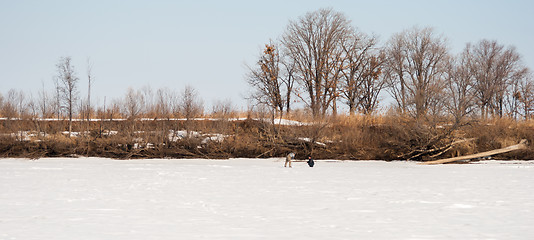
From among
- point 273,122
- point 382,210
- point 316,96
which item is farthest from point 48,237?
point 316,96

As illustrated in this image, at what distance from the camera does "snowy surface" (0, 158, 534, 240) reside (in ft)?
26.2

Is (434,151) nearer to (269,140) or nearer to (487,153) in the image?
(487,153)

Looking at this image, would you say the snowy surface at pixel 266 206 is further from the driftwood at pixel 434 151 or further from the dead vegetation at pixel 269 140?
the dead vegetation at pixel 269 140

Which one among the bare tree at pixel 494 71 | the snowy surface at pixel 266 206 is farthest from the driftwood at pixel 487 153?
the bare tree at pixel 494 71

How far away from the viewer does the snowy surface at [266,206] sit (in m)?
8.00

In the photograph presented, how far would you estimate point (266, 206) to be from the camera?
34.7 ft

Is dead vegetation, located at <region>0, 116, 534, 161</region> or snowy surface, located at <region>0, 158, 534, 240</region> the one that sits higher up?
dead vegetation, located at <region>0, 116, 534, 161</region>

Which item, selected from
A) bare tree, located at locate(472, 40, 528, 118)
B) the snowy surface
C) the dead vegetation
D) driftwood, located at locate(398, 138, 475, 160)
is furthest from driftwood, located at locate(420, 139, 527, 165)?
bare tree, located at locate(472, 40, 528, 118)

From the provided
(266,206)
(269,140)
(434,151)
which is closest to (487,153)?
(434,151)

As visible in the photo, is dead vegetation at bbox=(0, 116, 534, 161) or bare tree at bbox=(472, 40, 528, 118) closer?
dead vegetation at bbox=(0, 116, 534, 161)

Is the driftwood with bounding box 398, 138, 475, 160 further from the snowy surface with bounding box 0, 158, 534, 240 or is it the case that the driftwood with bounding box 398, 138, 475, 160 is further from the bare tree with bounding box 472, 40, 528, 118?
the bare tree with bounding box 472, 40, 528, 118

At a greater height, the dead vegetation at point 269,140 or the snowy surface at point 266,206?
the dead vegetation at point 269,140

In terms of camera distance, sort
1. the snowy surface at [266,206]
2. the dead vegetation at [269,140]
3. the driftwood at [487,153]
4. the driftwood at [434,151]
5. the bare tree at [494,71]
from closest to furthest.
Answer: the snowy surface at [266,206], the driftwood at [487,153], the driftwood at [434,151], the dead vegetation at [269,140], the bare tree at [494,71]

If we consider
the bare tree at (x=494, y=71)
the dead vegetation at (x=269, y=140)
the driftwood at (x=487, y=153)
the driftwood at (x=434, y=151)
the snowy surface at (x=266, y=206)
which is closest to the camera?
the snowy surface at (x=266, y=206)
